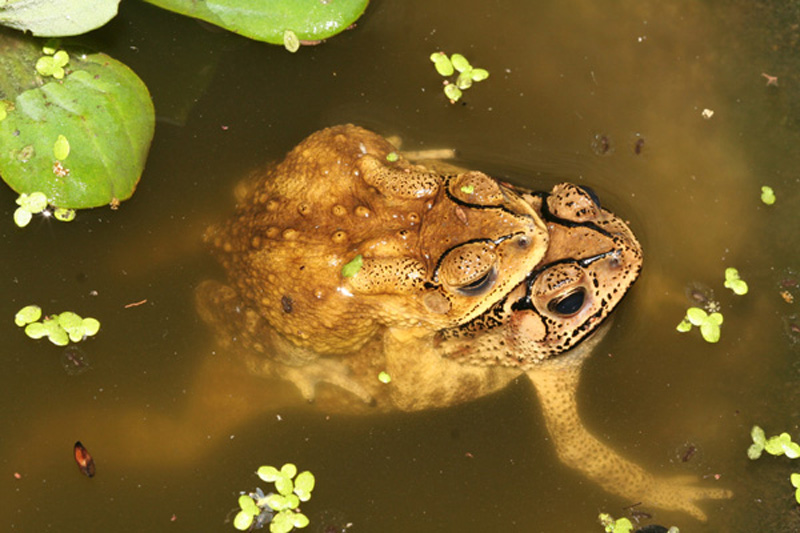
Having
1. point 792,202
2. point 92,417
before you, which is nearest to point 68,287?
point 92,417

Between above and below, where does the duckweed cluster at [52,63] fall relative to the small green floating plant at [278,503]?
above

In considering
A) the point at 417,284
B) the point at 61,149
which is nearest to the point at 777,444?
the point at 417,284

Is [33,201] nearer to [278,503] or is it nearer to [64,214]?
[64,214]

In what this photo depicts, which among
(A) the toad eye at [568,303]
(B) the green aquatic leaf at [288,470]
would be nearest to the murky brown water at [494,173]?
(B) the green aquatic leaf at [288,470]

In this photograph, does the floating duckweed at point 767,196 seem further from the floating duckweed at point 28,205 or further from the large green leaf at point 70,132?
the floating duckweed at point 28,205

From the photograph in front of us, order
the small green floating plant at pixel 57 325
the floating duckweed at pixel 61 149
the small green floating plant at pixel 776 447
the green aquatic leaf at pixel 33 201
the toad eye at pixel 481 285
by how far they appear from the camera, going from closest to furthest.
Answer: the toad eye at pixel 481 285
the floating duckweed at pixel 61 149
the green aquatic leaf at pixel 33 201
the small green floating plant at pixel 57 325
the small green floating plant at pixel 776 447

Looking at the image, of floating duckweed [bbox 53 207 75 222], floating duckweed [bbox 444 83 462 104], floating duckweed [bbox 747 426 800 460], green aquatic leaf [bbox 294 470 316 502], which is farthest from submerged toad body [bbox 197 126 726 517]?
floating duckweed [bbox 53 207 75 222]
